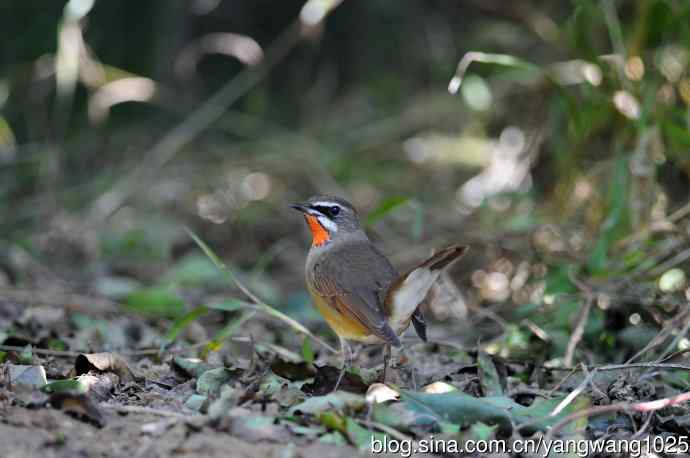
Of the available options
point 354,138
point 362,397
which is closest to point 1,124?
point 354,138

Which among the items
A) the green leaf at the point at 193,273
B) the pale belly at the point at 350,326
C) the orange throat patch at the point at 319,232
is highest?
the orange throat patch at the point at 319,232

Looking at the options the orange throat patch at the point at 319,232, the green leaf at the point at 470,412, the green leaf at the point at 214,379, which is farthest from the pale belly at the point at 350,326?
the green leaf at the point at 470,412

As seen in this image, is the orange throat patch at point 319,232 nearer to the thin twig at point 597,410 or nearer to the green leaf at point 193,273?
the green leaf at point 193,273

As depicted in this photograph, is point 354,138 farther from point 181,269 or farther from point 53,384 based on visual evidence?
point 53,384

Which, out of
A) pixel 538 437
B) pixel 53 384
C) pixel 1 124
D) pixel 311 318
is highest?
pixel 1 124

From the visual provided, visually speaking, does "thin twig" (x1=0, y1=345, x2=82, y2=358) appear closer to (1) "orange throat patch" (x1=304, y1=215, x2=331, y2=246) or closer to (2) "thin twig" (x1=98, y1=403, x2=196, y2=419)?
(2) "thin twig" (x1=98, y1=403, x2=196, y2=419)

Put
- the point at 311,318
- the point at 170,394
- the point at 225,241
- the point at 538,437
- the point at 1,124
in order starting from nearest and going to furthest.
Result: the point at 538,437 < the point at 170,394 < the point at 311,318 < the point at 1,124 < the point at 225,241

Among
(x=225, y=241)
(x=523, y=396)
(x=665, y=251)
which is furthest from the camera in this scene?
(x=225, y=241)

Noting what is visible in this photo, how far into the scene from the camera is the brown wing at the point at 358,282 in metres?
4.61

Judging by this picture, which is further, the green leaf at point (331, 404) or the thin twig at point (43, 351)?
the thin twig at point (43, 351)

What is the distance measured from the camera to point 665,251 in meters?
5.39

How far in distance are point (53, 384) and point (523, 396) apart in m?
2.14

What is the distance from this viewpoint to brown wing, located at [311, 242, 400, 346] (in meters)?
4.61

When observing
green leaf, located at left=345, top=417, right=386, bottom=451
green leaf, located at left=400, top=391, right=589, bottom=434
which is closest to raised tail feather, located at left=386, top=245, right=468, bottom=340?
green leaf, located at left=400, top=391, right=589, bottom=434
